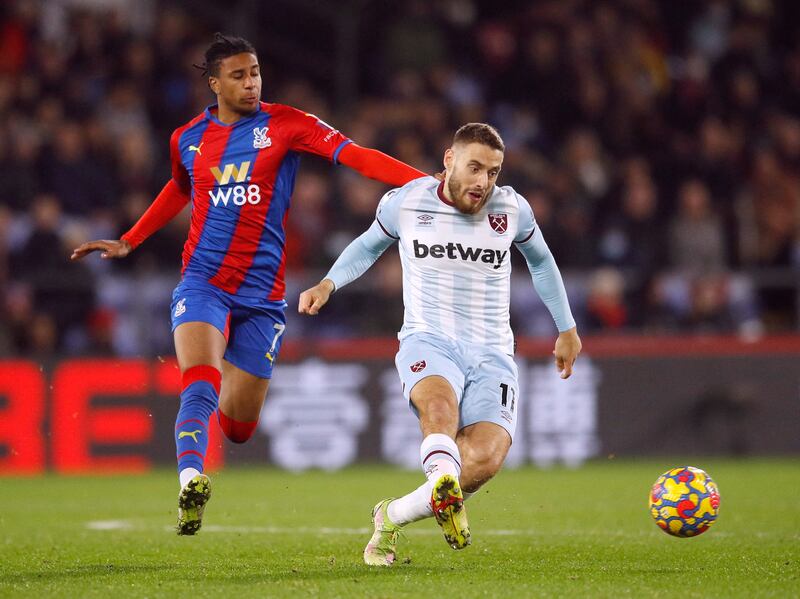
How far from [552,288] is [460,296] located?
0.56 meters

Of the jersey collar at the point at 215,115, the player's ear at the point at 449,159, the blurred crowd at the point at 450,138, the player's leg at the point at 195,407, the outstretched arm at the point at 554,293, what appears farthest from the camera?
the blurred crowd at the point at 450,138

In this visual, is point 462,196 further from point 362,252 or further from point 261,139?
point 261,139

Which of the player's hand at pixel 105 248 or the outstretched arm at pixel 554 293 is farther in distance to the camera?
the player's hand at pixel 105 248

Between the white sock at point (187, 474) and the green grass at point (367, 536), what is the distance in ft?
1.40

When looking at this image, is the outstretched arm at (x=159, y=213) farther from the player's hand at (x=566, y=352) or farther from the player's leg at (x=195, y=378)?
the player's hand at (x=566, y=352)

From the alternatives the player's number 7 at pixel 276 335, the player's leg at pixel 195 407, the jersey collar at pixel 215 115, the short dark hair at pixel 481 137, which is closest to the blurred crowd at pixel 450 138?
the player's number 7 at pixel 276 335

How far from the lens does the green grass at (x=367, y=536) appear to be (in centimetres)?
585

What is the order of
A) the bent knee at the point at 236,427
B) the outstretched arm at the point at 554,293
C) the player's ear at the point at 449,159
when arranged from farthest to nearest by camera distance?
1. the bent knee at the point at 236,427
2. the outstretched arm at the point at 554,293
3. the player's ear at the point at 449,159

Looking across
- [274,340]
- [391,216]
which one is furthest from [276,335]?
[391,216]

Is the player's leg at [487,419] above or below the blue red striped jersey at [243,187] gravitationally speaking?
below

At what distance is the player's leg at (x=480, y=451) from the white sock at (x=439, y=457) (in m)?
0.19

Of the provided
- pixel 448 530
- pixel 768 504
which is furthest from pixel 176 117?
pixel 448 530

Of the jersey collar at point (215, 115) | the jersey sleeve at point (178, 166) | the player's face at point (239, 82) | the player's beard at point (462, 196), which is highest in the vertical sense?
the player's face at point (239, 82)

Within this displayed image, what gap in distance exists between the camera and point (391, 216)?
266 inches
